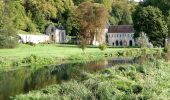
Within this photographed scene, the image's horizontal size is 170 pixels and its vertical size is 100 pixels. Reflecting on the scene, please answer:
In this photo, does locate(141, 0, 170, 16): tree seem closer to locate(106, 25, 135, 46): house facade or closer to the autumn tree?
the autumn tree

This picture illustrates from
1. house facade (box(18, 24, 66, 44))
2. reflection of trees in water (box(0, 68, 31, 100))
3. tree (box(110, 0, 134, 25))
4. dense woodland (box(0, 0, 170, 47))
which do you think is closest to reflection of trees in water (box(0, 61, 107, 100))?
reflection of trees in water (box(0, 68, 31, 100))

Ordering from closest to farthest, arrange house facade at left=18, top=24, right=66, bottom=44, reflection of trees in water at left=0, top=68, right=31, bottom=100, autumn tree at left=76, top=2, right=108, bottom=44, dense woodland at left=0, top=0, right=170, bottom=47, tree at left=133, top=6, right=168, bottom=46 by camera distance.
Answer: reflection of trees in water at left=0, top=68, right=31, bottom=100
dense woodland at left=0, top=0, right=170, bottom=47
tree at left=133, top=6, right=168, bottom=46
autumn tree at left=76, top=2, right=108, bottom=44
house facade at left=18, top=24, right=66, bottom=44

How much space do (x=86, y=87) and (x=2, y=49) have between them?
5982 cm

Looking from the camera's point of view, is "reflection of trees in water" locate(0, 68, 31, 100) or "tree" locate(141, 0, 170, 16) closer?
"reflection of trees in water" locate(0, 68, 31, 100)

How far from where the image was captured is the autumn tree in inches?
4363

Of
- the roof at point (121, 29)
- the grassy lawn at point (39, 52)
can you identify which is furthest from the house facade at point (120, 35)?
the grassy lawn at point (39, 52)

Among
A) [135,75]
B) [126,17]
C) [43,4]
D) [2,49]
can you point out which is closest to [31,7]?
[43,4]

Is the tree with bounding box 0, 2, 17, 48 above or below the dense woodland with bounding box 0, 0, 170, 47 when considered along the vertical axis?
below

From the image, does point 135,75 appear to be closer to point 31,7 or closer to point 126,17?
point 31,7

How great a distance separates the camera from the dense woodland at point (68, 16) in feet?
344

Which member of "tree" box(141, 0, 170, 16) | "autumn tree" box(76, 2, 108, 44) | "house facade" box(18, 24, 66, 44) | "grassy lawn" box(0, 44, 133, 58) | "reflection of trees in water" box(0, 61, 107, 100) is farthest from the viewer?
"house facade" box(18, 24, 66, 44)

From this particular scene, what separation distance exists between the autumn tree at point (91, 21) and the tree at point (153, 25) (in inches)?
367

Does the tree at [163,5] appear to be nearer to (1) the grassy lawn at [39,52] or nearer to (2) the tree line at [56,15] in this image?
(2) the tree line at [56,15]

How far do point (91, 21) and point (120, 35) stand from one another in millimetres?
30033
